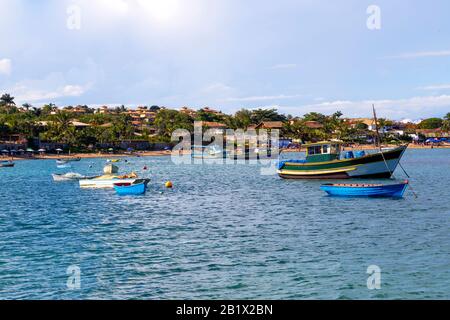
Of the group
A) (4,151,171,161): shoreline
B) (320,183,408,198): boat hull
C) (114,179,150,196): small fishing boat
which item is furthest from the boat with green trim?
(4,151,171,161): shoreline

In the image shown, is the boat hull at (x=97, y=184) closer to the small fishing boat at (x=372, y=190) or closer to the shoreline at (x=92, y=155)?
the small fishing boat at (x=372, y=190)

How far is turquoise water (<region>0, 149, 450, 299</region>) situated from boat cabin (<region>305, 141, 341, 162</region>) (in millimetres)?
16905

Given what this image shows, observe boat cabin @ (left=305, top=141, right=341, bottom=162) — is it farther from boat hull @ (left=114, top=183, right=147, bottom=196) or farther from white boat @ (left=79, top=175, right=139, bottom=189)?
white boat @ (left=79, top=175, right=139, bottom=189)

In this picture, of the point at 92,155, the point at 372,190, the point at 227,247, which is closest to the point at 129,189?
the point at 372,190

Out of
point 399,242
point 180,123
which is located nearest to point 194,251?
point 399,242

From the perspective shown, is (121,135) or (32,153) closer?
(32,153)

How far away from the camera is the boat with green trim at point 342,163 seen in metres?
64.2

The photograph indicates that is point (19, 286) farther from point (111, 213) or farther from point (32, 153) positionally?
point (32, 153)

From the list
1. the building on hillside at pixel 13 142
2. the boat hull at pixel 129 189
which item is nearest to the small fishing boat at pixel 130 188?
the boat hull at pixel 129 189

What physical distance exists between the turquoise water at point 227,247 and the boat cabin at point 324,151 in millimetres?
16905

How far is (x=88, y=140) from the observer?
15938 cm

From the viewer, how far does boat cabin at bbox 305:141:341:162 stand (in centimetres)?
6625
